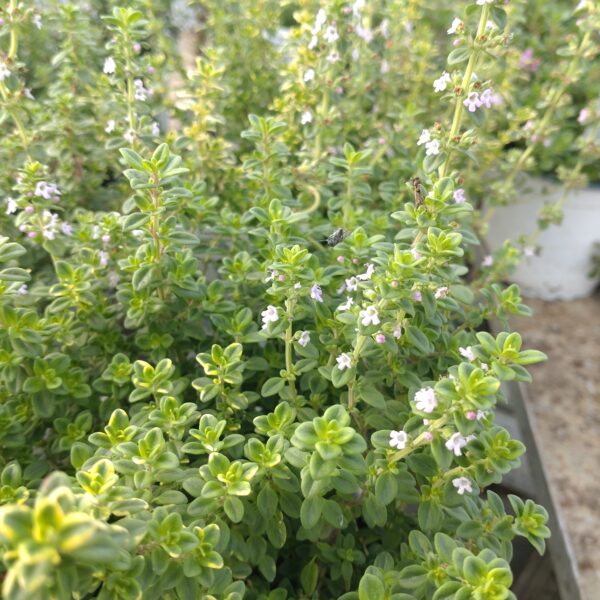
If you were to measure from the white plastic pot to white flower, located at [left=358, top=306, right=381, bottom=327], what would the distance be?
2085 millimetres

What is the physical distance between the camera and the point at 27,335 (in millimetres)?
1133

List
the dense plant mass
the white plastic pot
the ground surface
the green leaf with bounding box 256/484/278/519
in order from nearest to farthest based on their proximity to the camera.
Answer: the dense plant mass → the green leaf with bounding box 256/484/278/519 → the ground surface → the white plastic pot

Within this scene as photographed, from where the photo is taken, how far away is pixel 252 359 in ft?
4.06

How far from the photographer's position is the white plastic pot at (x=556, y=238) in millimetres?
2822

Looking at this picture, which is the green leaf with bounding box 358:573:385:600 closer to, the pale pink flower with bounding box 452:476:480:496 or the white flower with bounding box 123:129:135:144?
the pale pink flower with bounding box 452:476:480:496

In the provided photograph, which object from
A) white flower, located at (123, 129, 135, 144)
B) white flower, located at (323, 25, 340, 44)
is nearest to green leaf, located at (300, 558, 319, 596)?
white flower, located at (123, 129, 135, 144)

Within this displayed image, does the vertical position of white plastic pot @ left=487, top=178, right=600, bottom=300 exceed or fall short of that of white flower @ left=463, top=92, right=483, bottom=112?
it falls short

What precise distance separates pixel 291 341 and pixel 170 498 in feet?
1.17

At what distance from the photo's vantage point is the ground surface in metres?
1.89

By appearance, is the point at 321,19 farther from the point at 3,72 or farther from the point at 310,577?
the point at 310,577

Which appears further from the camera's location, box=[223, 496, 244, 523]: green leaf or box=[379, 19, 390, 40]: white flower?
box=[379, 19, 390, 40]: white flower

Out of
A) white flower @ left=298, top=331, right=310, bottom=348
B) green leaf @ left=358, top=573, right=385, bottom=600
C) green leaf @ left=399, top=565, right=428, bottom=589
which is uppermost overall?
white flower @ left=298, top=331, right=310, bottom=348

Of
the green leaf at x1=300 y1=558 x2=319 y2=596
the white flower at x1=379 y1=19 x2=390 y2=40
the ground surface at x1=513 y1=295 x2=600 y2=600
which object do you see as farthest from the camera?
the white flower at x1=379 y1=19 x2=390 y2=40

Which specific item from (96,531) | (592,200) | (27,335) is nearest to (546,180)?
(592,200)
